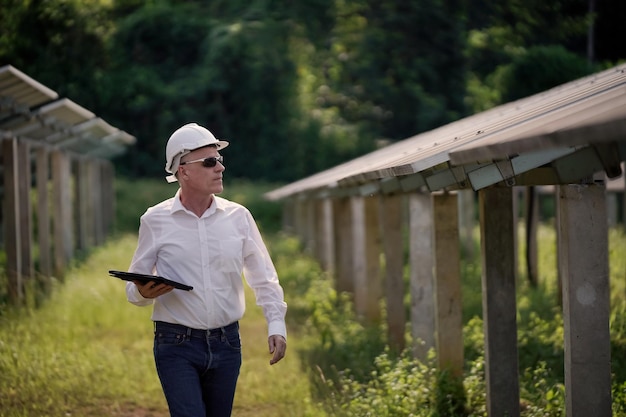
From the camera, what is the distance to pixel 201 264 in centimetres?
479

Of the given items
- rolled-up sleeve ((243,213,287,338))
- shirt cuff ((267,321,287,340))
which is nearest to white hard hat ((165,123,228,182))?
rolled-up sleeve ((243,213,287,338))

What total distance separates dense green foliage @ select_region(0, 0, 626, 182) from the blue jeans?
3111 cm

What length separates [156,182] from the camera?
34.8 m

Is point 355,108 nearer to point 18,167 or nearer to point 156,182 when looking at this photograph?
point 156,182

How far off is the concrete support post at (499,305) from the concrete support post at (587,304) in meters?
1.21

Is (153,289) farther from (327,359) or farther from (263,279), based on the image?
(327,359)

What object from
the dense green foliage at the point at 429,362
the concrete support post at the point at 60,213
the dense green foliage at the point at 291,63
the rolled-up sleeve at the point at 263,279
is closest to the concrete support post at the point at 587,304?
the dense green foliage at the point at 429,362

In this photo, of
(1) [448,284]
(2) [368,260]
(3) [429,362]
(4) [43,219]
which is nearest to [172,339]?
(1) [448,284]

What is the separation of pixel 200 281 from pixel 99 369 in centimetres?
428

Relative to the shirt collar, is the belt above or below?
below

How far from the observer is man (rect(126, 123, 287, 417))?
184 inches

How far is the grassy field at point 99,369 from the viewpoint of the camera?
7.70m

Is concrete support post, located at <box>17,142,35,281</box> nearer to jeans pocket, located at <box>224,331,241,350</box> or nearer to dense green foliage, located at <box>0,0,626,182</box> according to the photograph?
jeans pocket, located at <box>224,331,241,350</box>

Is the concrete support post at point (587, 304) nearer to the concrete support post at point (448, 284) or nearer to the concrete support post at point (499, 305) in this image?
the concrete support post at point (499, 305)
